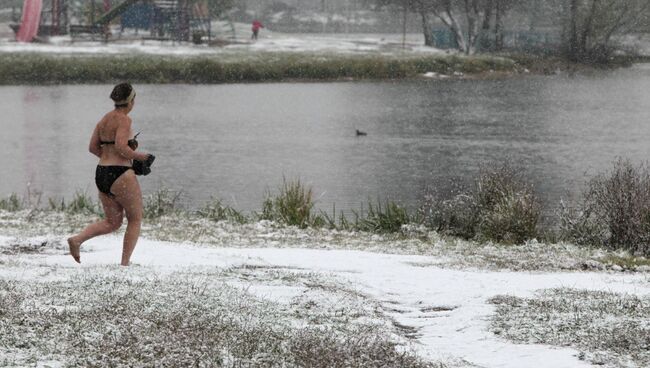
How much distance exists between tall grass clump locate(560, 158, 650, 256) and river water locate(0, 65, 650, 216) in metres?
5.05

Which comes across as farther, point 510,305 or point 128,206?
point 128,206

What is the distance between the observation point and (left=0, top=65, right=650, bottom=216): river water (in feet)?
88.7

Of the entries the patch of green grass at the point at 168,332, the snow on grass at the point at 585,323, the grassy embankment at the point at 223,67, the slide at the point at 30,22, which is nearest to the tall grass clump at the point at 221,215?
the snow on grass at the point at 585,323

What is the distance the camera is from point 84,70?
6469 centimetres

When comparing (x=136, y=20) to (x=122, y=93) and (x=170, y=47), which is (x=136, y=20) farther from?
(x=122, y=93)

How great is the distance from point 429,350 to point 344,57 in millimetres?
64853

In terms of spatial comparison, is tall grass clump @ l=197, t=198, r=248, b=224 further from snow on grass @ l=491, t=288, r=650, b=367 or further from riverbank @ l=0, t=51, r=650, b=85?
riverbank @ l=0, t=51, r=650, b=85

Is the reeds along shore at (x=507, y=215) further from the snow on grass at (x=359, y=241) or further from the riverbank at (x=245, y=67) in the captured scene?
the riverbank at (x=245, y=67)

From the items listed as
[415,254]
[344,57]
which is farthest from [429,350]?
[344,57]

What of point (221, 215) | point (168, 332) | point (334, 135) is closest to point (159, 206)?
point (221, 215)

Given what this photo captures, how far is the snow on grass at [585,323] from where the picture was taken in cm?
804

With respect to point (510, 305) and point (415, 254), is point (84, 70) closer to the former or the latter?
point (415, 254)

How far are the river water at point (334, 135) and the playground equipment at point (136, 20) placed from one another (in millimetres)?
19416

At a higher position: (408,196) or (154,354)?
(154,354)
